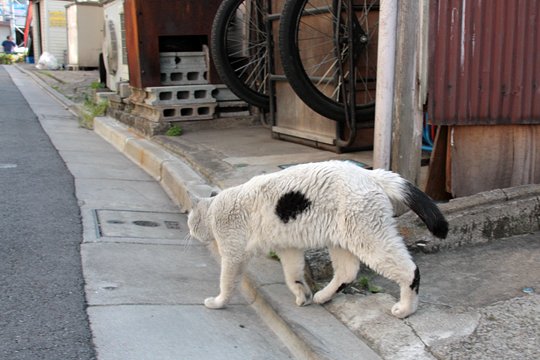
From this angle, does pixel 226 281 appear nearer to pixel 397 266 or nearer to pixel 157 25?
pixel 397 266

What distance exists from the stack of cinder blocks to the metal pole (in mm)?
5496

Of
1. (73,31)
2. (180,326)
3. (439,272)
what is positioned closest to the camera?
(180,326)

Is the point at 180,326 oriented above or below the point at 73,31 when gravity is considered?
below

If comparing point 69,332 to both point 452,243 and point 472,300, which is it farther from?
point 452,243

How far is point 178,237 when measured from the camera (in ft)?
19.3

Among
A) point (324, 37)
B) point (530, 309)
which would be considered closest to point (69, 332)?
point (530, 309)

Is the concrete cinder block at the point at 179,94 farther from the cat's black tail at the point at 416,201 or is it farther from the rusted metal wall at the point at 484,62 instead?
the cat's black tail at the point at 416,201

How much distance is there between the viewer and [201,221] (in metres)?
4.34

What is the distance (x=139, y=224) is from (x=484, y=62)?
351 cm

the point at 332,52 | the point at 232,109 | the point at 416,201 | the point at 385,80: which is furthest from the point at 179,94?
the point at 416,201

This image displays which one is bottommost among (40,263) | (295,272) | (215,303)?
(215,303)

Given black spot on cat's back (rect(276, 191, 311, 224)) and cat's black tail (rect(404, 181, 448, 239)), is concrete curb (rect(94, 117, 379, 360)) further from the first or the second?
cat's black tail (rect(404, 181, 448, 239))

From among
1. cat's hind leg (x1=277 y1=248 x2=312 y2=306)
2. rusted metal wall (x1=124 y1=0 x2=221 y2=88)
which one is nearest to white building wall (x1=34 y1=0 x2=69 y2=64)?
rusted metal wall (x1=124 y1=0 x2=221 y2=88)

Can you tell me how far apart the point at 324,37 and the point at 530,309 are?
479 centimetres
